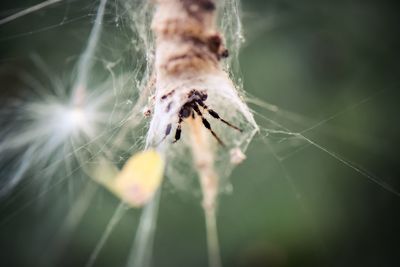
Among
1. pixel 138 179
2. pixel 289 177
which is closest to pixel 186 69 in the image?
pixel 138 179

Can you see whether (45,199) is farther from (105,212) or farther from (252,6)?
(252,6)

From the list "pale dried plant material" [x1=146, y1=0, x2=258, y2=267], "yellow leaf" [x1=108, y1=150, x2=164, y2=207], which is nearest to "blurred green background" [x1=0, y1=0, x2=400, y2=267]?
"yellow leaf" [x1=108, y1=150, x2=164, y2=207]

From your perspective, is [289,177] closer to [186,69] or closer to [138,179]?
[138,179]

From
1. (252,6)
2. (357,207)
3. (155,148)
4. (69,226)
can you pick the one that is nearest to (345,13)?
(252,6)

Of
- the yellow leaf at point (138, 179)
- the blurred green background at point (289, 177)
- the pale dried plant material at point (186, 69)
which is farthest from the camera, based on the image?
the blurred green background at point (289, 177)

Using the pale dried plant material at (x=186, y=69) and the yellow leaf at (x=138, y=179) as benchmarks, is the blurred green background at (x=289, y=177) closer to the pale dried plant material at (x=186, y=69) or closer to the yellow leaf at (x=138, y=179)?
the yellow leaf at (x=138, y=179)

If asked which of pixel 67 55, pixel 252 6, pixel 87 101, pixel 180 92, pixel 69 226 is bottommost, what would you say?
pixel 180 92

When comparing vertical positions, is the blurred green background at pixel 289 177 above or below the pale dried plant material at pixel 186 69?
above

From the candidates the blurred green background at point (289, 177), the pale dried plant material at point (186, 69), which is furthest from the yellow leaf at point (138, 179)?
the pale dried plant material at point (186, 69)
